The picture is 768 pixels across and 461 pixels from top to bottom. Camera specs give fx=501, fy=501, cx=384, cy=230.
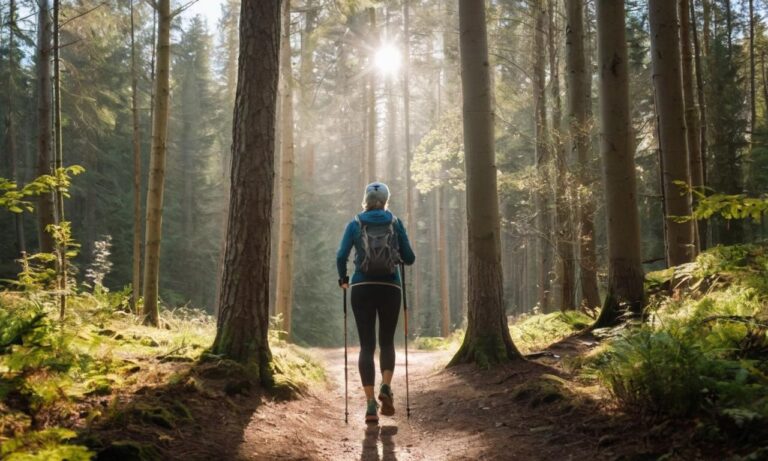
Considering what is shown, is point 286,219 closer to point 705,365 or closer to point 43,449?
point 43,449

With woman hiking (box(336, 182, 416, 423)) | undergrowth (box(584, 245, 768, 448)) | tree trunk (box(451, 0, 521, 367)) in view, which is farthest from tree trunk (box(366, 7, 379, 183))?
undergrowth (box(584, 245, 768, 448))

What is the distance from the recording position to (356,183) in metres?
39.3

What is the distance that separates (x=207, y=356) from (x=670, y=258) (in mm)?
7145

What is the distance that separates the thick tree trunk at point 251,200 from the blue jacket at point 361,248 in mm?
878

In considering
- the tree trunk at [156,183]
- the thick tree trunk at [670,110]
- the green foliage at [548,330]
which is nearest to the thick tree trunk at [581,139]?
the green foliage at [548,330]

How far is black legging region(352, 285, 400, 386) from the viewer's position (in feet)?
18.3

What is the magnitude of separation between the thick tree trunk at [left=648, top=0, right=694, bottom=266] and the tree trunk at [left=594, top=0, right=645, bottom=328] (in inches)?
23.7

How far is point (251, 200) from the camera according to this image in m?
5.64

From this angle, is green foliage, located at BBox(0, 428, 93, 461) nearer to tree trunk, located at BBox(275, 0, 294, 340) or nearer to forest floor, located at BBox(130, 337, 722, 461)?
forest floor, located at BBox(130, 337, 722, 461)

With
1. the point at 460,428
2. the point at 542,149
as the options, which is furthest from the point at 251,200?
the point at 542,149

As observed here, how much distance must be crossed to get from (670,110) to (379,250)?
5.65 m

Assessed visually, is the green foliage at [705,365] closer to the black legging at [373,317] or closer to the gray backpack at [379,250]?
the black legging at [373,317]

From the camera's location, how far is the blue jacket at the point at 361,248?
18.4 ft

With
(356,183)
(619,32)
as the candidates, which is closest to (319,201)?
(356,183)
